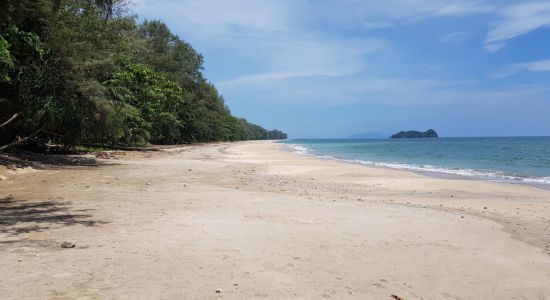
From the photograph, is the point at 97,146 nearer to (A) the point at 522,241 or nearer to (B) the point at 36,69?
(B) the point at 36,69

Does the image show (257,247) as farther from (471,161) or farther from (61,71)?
(471,161)

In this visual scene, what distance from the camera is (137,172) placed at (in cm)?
1839

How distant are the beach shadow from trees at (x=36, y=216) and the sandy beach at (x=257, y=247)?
0.10 ft

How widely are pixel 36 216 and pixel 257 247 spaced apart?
4.46m

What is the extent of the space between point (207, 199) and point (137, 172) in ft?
26.4

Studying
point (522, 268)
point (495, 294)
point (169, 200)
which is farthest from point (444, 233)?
point (169, 200)

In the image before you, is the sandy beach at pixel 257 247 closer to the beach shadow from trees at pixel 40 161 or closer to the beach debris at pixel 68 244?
the beach debris at pixel 68 244

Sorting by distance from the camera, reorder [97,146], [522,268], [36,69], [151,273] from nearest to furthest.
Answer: [151,273] < [522,268] < [36,69] < [97,146]

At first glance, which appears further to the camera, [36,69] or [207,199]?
[36,69]

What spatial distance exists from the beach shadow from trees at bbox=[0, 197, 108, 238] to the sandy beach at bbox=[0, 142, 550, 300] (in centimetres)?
3

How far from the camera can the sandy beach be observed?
488cm

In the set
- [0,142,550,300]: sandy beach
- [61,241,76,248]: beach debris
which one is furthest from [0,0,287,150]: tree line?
[61,241,76,248]: beach debris

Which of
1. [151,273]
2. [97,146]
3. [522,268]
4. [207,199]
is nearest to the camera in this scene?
[151,273]

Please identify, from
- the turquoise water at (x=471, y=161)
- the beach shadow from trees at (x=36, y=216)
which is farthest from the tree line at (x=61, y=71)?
the turquoise water at (x=471, y=161)
